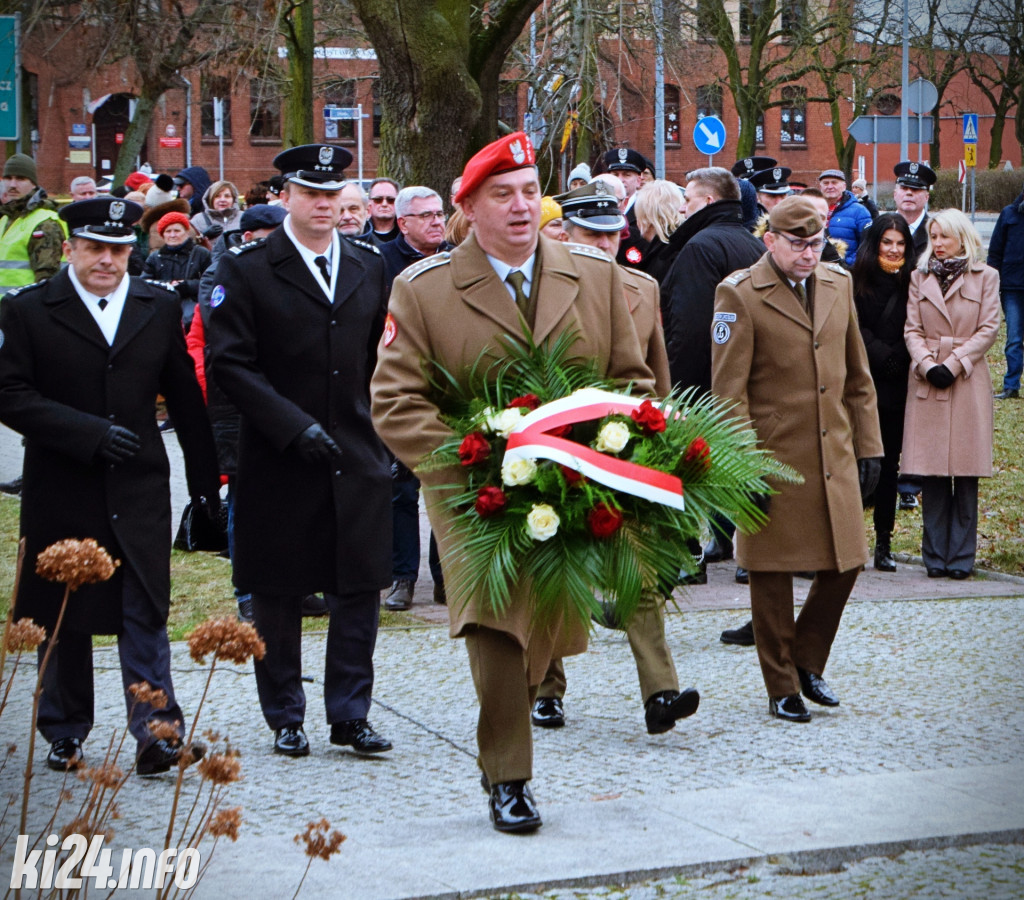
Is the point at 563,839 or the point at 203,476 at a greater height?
the point at 203,476

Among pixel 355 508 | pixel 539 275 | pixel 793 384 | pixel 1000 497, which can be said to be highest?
pixel 539 275

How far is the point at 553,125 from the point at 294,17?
23.7 ft

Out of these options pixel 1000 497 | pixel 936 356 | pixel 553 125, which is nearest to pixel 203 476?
pixel 936 356

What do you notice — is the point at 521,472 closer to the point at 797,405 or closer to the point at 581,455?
the point at 581,455

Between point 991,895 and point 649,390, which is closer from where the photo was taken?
point 991,895

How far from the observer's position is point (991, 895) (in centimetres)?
454

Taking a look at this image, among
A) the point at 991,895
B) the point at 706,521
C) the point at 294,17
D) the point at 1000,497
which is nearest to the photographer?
the point at 991,895

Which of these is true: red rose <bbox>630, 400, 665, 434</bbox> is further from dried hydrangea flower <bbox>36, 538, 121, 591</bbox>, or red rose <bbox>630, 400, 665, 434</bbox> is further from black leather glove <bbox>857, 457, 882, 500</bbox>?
black leather glove <bbox>857, 457, 882, 500</bbox>

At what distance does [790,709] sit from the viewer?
6.52 metres

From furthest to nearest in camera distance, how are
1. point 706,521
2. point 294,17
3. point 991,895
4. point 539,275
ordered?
point 294,17
point 539,275
point 706,521
point 991,895

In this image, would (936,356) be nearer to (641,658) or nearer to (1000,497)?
(1000,497)

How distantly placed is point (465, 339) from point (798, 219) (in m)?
2.12

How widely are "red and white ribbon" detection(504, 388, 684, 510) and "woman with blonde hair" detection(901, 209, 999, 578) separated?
5496 mm

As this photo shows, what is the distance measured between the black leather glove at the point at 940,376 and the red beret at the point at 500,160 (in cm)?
541
